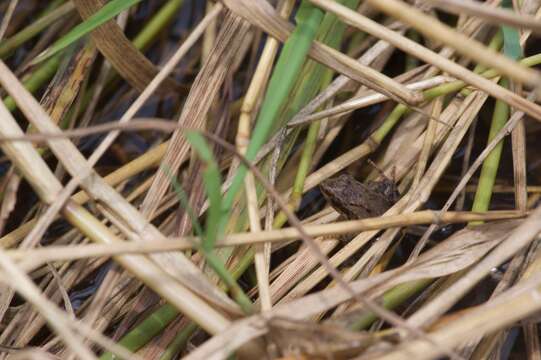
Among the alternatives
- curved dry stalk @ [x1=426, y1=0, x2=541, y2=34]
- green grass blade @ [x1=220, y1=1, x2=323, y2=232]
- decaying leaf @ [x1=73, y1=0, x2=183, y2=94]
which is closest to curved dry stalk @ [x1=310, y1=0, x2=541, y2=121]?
green grass blade @ [x1=220, y1=1, x2=323, y2=232]

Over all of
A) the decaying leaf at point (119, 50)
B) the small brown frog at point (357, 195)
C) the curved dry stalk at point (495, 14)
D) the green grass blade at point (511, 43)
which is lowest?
the curved dry stalk at point (495, 14)

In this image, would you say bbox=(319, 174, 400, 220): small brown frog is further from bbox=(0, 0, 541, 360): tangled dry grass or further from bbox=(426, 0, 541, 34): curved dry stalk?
bbox=(426, 0, 541, 34): curved dry stalk

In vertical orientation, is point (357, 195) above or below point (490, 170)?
above

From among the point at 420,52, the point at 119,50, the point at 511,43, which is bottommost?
the point at 420,52

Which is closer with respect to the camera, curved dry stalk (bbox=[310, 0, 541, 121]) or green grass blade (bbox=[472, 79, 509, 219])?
curved dry stalk (bbox=[310, 0, 541, 121])

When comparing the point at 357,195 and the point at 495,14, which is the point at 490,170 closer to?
the point at 357,195

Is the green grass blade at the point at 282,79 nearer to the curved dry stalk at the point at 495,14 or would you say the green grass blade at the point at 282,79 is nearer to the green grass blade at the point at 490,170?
the curved dry stalk at the point at 495,14

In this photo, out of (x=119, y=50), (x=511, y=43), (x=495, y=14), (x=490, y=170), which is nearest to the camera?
(x=495, y=14)

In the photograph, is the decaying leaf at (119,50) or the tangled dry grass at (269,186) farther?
the decaying leaf at (119,50)

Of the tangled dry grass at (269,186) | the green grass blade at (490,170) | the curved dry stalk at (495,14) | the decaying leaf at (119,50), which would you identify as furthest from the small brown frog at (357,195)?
the curved dry stalk at (495,14)

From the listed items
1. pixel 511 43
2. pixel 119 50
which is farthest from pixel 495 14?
pixel 119 50
